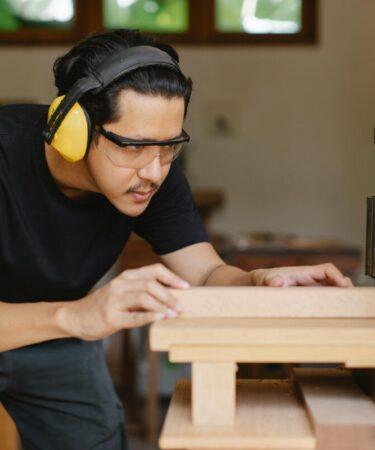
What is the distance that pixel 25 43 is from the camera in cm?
527

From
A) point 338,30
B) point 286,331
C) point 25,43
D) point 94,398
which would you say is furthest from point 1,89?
point 286,331

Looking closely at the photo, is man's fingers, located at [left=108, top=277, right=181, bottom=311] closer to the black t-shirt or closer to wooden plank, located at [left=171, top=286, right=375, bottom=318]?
wooden plank, located at [left=171, top=286, right=375, bottom=318]

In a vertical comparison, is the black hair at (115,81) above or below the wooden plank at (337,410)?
above

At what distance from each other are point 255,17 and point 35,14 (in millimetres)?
1585

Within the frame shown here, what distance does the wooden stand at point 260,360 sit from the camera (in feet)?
3.66

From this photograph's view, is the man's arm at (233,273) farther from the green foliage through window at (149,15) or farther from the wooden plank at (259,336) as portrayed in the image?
the green foliage through window at (149,15)

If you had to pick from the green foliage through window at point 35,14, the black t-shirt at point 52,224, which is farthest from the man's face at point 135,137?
the green foliage through window at point 35,14

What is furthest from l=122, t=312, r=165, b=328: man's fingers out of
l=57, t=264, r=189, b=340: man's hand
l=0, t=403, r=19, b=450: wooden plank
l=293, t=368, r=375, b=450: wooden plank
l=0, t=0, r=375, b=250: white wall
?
l=0, t=0, r=375, b=250: white wall

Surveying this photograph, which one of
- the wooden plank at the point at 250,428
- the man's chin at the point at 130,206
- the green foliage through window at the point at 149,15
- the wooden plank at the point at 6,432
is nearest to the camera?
the wooden plank at the point at 250,428

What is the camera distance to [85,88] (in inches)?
56.0

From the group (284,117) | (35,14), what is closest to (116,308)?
(284,117)

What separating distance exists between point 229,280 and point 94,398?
55cm

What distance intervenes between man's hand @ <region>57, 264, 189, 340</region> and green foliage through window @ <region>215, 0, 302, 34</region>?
13.9 feet

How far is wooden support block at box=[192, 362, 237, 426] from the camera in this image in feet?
3.77
